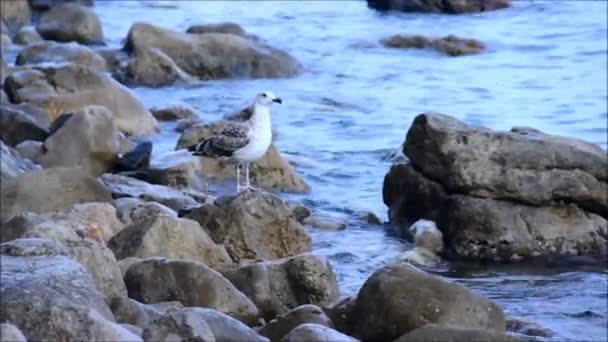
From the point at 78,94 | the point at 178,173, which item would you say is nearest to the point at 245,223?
the point at 178,173

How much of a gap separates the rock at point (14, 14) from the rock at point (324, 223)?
13303mm

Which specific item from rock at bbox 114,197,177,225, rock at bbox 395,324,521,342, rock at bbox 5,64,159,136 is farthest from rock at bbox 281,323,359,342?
rock at bbox 5,64,159,136

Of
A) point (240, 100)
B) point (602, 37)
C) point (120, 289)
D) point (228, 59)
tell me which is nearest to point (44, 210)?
point (120, 289)

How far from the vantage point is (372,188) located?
46.4 ft

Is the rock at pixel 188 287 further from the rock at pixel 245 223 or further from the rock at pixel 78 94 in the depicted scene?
the rock at pixel 78 94

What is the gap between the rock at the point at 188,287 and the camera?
811 centimetres

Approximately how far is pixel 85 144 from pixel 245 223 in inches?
137

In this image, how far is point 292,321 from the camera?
7879 millimetres

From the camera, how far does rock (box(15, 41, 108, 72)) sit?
1956 centimetres

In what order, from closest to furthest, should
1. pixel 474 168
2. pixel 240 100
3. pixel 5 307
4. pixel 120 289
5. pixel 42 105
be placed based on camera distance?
pixel 5 307 → pixel 120 289 → pixel 474 168 → pixel 42 105 → pixel 240 100

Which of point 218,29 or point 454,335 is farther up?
point 454,335

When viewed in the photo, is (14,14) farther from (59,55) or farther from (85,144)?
(85,144)

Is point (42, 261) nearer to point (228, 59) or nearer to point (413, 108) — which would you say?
point (413, 108)

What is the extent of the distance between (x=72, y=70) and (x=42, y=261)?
9404mm
